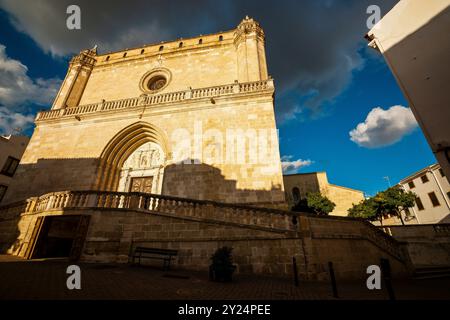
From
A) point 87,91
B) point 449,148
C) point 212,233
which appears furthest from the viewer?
point 87,91

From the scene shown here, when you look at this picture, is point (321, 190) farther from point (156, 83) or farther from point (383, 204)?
point (156, 83)

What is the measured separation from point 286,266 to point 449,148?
225 inches

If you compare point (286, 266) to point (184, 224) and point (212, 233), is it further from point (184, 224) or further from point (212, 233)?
point (184, 224)

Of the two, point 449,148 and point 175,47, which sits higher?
point 175,47

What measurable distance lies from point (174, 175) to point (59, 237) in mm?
6064

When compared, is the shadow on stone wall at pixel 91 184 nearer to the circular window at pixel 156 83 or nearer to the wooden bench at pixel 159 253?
the wooden bench at pixel 159 253

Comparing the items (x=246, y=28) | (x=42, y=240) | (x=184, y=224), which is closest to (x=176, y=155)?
(x=184, y=224)

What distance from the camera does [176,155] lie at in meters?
11.6

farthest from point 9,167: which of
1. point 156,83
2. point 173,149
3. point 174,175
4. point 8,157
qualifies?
point 174,175

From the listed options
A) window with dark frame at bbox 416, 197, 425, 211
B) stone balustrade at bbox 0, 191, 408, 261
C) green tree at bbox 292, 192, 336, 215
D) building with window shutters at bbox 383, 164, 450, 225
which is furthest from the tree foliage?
stone balustrade at bbox 0, 191, 408, 261

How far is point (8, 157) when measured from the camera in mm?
19891

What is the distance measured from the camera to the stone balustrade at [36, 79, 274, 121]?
1252 cm

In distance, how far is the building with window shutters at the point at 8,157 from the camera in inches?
749

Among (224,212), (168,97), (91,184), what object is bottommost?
(224,212)
